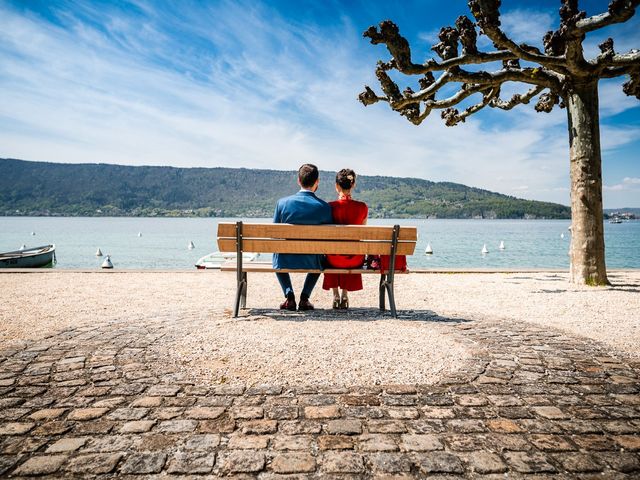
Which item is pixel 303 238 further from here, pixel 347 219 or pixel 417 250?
pixel 417 250

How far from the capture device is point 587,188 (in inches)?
356

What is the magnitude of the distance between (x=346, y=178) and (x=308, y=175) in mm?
603

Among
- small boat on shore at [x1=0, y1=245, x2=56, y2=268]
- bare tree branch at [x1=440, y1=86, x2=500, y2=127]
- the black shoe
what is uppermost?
bare tree branch at [x1=440, y1=86, x2=500, y2=127]

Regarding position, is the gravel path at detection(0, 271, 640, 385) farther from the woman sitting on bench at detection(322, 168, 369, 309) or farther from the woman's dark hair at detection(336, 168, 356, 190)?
the woman's dark hair at detection(336, 168, 356, 190)

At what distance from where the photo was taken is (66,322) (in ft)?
18.8

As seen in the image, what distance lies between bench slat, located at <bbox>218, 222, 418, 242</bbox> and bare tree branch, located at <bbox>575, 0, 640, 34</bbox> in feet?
17.8

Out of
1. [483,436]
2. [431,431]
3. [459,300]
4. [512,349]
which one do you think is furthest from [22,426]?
[459,300]

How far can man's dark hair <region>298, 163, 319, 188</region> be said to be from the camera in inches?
244

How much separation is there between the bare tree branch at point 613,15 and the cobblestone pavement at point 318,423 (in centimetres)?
643

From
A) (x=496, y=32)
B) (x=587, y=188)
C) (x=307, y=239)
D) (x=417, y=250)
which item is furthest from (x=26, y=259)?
(x=417, y=250)

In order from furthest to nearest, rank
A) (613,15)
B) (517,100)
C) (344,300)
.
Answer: (517,100) < (613,15) < (344,300)

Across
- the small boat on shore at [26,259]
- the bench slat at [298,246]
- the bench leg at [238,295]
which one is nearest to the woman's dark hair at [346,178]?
the bench slat at [298,246]

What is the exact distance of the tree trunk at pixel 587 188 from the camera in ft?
29.6

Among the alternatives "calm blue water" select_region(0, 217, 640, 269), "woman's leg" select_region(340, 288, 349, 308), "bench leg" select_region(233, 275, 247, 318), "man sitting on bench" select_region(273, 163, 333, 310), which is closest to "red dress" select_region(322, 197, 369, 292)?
"woman's leg" select_region(340, 288, 349, 308)
